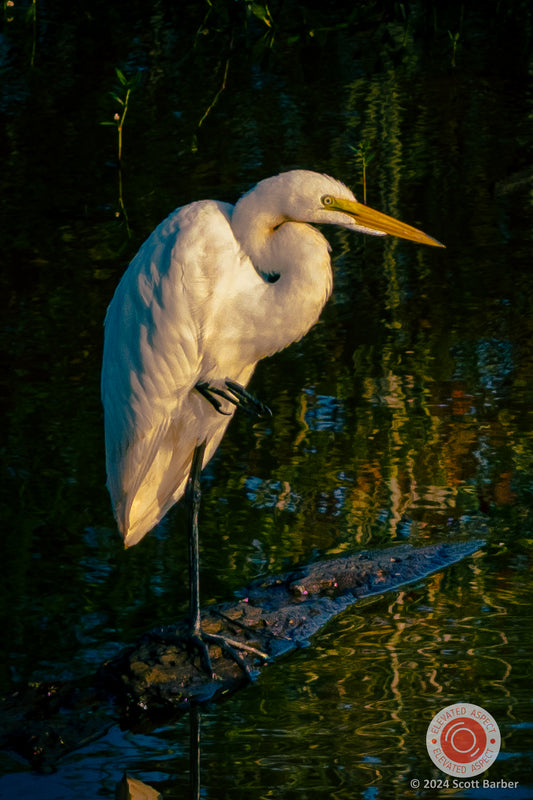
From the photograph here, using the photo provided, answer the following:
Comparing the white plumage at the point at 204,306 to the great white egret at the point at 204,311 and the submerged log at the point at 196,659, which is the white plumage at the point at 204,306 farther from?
the submerged log at the point at 196,659

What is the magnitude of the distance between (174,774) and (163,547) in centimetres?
161

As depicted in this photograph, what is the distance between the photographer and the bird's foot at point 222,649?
4.45 metres

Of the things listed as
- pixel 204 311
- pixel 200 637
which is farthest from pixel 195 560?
pixel 204 311

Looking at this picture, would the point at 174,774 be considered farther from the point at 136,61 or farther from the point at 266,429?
the point at 136,61

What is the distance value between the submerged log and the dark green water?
0.08 metres

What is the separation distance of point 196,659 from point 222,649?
4.9 inches

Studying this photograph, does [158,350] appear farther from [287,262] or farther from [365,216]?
[365,216]

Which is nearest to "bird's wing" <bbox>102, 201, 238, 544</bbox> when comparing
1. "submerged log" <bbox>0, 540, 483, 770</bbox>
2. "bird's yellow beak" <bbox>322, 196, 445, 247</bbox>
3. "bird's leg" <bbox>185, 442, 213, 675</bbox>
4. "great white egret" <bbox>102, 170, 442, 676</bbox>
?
"great white egret" <bbox>102, 170, 442, 676</bbox>

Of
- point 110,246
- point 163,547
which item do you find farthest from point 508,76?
point 163,547

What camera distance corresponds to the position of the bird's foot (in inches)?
175

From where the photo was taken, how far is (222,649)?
4555 millimetres

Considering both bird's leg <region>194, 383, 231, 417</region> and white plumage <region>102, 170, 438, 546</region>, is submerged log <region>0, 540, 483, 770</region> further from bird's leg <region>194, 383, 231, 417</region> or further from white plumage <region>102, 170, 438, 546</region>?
bird's leg <region>194, 383, 231, 417</region>

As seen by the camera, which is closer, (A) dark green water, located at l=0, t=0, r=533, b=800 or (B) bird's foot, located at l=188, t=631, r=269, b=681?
(A) dark green water, located at l=0, t=0, r=533, b=800

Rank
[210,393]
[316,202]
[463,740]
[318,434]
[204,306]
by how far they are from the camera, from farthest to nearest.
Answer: [318,434]
[210,393]
[204,306]
[316,202]
[463,740]
